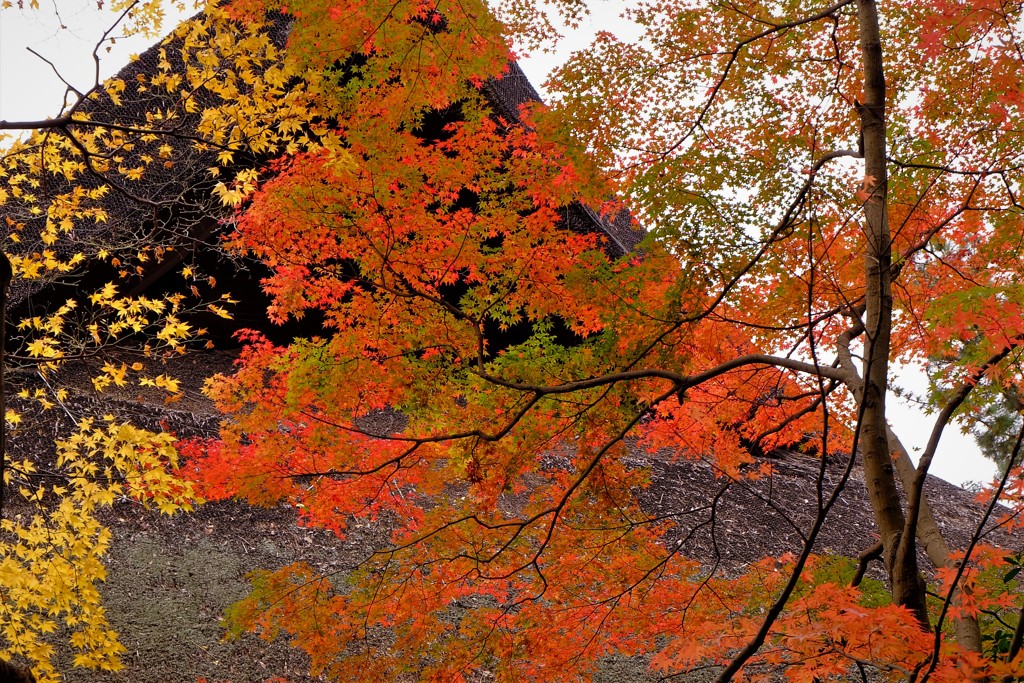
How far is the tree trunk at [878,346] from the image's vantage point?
343 centimetres

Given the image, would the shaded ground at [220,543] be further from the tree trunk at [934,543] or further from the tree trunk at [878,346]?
the tree trunk at [934,543]

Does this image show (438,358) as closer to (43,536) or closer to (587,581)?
(587,581)

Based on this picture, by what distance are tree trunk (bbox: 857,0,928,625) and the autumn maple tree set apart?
0.6 inches

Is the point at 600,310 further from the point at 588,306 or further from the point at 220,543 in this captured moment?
the point at 220,543

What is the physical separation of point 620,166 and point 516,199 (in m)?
1.40

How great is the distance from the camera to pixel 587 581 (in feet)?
18.9

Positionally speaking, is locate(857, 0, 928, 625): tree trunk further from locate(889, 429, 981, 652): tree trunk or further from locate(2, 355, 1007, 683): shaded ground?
locate(2, 355, 1007, 683): shaded ground

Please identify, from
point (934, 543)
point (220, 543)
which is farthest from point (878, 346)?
point (220, 543)

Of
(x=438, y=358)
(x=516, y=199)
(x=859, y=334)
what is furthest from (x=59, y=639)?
(x=859, y=334)

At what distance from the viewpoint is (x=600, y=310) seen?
487 centimetres

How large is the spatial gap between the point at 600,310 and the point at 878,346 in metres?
1.70

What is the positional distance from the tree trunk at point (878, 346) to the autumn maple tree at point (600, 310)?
0.05ft

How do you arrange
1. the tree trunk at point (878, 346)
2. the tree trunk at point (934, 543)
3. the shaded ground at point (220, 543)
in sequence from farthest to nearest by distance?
1. the shaded ground at point (220, 543)
2. the tree trunk at point (934, 543)
3. the tree trunk at point (878, 346)

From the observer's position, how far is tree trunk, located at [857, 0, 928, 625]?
3426 millimetres
